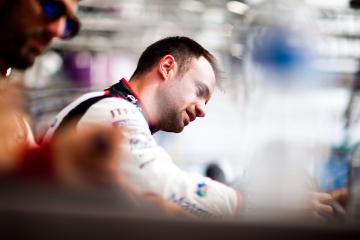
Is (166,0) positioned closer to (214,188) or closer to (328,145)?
(328,145)

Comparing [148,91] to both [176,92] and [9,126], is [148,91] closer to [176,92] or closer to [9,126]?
[176,92]

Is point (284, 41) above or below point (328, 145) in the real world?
above

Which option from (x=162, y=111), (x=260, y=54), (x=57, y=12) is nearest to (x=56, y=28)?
(x=57, y=12)

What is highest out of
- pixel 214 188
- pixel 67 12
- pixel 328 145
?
pixel 67 12

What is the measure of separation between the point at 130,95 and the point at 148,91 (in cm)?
4

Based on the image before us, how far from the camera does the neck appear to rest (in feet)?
2.78

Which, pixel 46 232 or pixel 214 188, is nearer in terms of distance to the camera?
pixel 46 232

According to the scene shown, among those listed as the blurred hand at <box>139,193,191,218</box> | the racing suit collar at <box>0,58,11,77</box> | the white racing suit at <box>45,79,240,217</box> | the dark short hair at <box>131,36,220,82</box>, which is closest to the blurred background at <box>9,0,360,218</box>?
the dark short hair at <box>131,36,220,82</box>

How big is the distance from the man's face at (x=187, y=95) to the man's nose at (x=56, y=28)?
0.27 metres

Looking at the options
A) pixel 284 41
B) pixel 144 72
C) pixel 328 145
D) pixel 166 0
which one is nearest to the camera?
pixel 144 72

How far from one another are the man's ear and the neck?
0.06 feet

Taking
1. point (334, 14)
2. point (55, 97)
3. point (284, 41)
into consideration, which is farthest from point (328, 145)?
point (55, 97)

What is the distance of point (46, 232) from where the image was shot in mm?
374

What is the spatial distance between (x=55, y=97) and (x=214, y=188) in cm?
237
